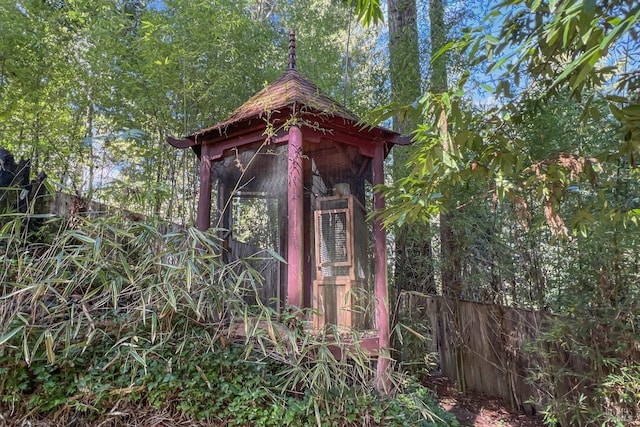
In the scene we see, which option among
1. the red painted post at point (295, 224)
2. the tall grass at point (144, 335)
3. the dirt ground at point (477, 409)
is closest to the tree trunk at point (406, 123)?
the dirt ground at point (477, 409)

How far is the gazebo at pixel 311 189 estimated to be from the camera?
2.80m

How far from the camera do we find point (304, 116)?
2824mm

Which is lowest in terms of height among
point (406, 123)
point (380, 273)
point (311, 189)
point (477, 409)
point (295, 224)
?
point (477, 409)

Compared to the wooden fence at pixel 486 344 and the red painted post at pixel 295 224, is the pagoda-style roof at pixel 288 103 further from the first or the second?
the wooden fence at pixel 486 344

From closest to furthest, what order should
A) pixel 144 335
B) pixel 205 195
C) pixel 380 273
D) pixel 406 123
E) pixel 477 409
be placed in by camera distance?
pixel 144 335
pixel 380 273
pixel 205 195
pixel 477 409
pixel 406 123

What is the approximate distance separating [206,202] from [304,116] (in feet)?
3.66

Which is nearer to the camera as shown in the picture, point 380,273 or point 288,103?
point 288,103

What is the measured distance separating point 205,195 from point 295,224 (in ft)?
3.12

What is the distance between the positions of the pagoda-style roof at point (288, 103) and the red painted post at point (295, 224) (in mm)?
185

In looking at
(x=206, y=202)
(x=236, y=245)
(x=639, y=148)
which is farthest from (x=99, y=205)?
(x=639, y=148)

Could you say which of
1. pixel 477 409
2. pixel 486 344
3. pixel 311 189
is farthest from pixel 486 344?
pixel 311 189

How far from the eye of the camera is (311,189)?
12.2 ft

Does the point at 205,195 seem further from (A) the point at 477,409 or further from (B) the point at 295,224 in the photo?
(A) the point at 477,409

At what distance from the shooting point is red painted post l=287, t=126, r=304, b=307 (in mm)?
2637
